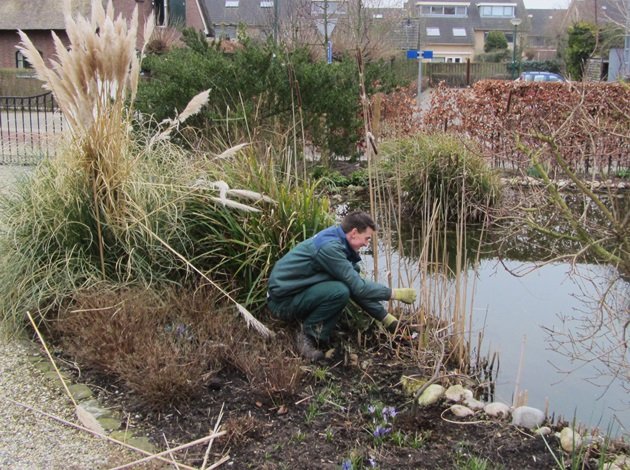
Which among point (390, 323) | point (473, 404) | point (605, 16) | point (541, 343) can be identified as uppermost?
point (605, 16)

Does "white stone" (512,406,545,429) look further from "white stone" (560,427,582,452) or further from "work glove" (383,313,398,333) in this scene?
"work glove" (383,313,398,333)

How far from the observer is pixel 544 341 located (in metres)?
5.45

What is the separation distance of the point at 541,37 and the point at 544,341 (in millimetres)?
63249

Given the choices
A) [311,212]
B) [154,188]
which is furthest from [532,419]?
[154,188]

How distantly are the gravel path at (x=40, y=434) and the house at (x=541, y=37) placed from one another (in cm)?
3885

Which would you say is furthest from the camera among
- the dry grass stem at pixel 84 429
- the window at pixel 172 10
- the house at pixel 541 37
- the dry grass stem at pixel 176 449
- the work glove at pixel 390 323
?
the house at pixel 541 37

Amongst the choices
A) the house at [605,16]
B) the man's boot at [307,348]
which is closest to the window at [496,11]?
the house at [605,16]

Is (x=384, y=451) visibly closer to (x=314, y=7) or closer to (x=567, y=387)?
(x=567, y=387)

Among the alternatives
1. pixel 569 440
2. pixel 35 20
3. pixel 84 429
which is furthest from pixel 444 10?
pixel 84 429

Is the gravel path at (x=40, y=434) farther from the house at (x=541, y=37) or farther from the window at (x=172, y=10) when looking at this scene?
the house at (x=541, y=37)

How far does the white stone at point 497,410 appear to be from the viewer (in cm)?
385

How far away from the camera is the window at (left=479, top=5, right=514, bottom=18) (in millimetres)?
76500

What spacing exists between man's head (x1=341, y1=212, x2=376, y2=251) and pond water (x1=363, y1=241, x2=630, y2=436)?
0.82 meters

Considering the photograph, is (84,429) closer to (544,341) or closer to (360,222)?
(360,222)
